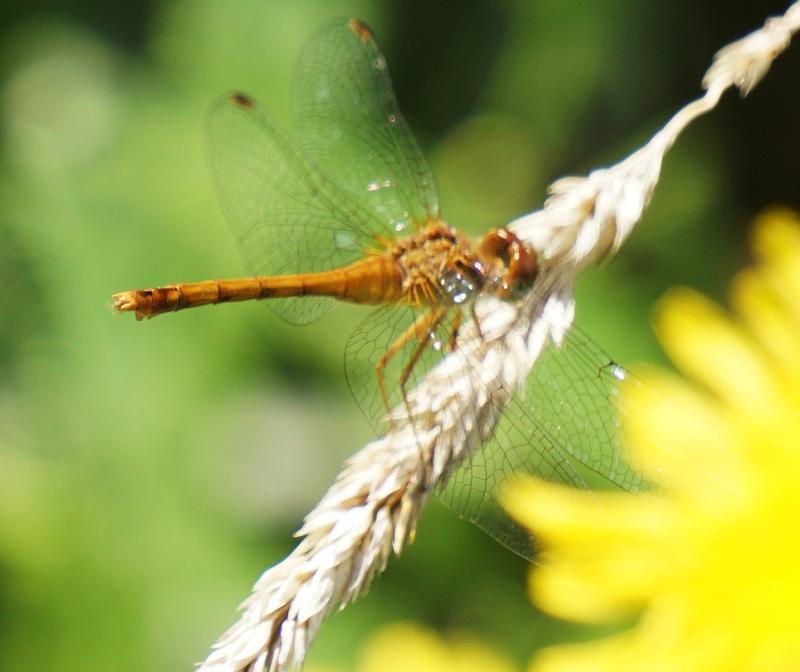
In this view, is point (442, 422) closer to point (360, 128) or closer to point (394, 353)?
point (394, 353)

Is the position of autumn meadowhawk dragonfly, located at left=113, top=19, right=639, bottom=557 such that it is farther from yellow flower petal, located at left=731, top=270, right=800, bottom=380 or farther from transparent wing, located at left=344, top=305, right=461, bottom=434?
yellow flower petal, located at left=731, top=270, right=800, bottom=380

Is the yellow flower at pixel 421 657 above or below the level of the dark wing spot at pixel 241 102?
below

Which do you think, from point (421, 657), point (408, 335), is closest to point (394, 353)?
point (408, 335)

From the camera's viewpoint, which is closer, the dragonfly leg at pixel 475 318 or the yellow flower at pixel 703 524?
the dragonfly leg at pixel 475 318

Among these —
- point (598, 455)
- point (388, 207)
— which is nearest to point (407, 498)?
point (598, 455)

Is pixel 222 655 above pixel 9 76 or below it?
below

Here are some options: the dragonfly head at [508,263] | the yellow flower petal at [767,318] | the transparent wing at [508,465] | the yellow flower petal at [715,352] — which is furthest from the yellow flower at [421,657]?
the yellow flower petal at [767,318]

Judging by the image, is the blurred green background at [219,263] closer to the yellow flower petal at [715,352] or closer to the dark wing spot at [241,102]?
the yellow flower petal at [715,352]

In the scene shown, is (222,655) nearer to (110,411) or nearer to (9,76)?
(110,411)
